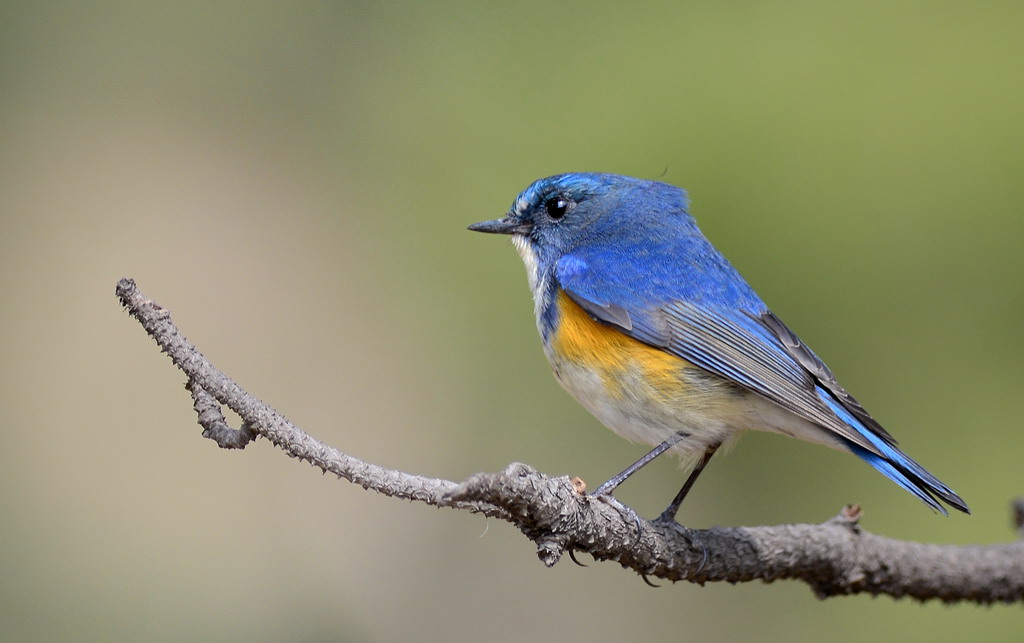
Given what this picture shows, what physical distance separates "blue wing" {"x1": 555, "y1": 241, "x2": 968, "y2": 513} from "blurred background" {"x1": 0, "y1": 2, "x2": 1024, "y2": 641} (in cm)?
54

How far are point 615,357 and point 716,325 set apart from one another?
35 cm

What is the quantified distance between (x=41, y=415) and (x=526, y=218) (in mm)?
2290

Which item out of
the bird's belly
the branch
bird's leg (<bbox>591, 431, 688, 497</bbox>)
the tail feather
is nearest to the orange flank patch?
the bird's belly

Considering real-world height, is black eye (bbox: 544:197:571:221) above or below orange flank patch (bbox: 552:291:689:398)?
above

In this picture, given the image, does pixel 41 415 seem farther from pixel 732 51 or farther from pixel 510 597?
pixel 732 51

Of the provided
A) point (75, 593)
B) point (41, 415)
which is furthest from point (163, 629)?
point (41, 415)

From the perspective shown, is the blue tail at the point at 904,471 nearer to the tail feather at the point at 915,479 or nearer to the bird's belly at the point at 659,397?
the tail feather at the point at 915,479

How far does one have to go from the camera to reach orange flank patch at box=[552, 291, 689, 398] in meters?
2.91

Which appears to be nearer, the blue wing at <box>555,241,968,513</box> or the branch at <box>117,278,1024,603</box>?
the branch at <box>117,278,1024,603</box>

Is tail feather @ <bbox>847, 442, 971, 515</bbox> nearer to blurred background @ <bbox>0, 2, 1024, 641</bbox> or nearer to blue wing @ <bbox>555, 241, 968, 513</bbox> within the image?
blue wing @ <bbox>555, 241, 968, 513</bbox>

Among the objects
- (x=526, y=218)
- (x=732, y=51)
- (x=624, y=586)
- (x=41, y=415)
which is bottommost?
(x=624, y=586)

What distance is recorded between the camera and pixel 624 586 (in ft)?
14.2

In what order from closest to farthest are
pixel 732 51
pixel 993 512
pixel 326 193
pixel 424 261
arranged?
pixel 993 512 < pixel 732 51 < pixel 424 261 < pixel 326 193

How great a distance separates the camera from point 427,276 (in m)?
4.30
